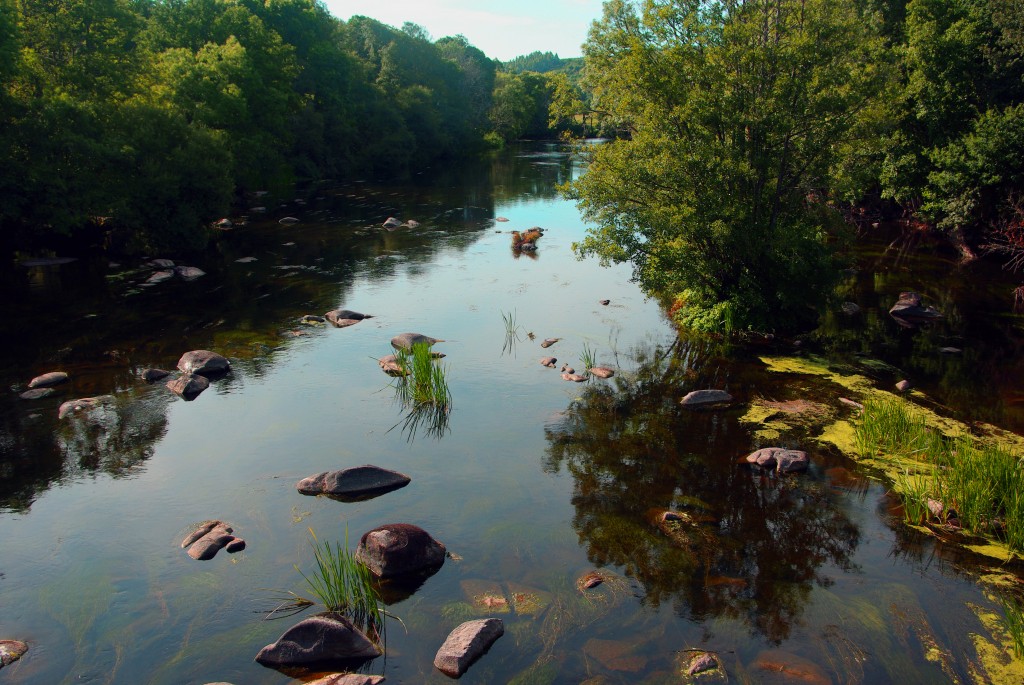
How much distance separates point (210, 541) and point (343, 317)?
1270 centimetres

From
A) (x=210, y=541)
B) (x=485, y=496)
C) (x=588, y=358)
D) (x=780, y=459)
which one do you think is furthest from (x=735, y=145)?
(x=210, y=541)

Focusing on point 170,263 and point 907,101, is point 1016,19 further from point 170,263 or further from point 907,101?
point 170,263

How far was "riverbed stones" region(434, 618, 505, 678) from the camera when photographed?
889 centimetres

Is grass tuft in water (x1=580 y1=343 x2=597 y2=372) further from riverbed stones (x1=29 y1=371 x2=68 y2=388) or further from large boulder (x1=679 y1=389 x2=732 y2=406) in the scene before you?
riverbed stones (x1=29 y1=371 x2=68 y2=388)

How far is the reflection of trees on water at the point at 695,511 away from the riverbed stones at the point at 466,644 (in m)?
2.45

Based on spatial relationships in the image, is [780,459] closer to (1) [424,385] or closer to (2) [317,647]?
(1) [424,385]

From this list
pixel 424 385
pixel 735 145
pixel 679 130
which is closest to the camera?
pixel 424 385

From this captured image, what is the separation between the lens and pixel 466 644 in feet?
29.8

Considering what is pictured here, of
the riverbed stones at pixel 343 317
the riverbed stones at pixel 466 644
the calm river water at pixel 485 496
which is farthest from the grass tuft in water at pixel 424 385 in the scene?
the riverbed stones at pixel 466 644

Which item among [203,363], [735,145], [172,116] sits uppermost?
[172,116]

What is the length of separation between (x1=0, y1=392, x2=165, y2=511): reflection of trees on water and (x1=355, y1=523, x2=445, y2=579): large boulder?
6.23m

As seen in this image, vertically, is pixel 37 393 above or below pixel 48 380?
below

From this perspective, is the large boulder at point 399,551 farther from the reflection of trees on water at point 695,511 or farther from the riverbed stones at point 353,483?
the reflection of trees on water at point 695,511

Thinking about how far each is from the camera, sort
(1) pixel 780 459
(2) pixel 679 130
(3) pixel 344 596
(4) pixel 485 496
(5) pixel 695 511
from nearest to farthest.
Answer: (3) pixel 344 596
(5) pixel 695 511
(4) pixel 485 496
(1) pixel 780 459
(2) pixel 679 130
